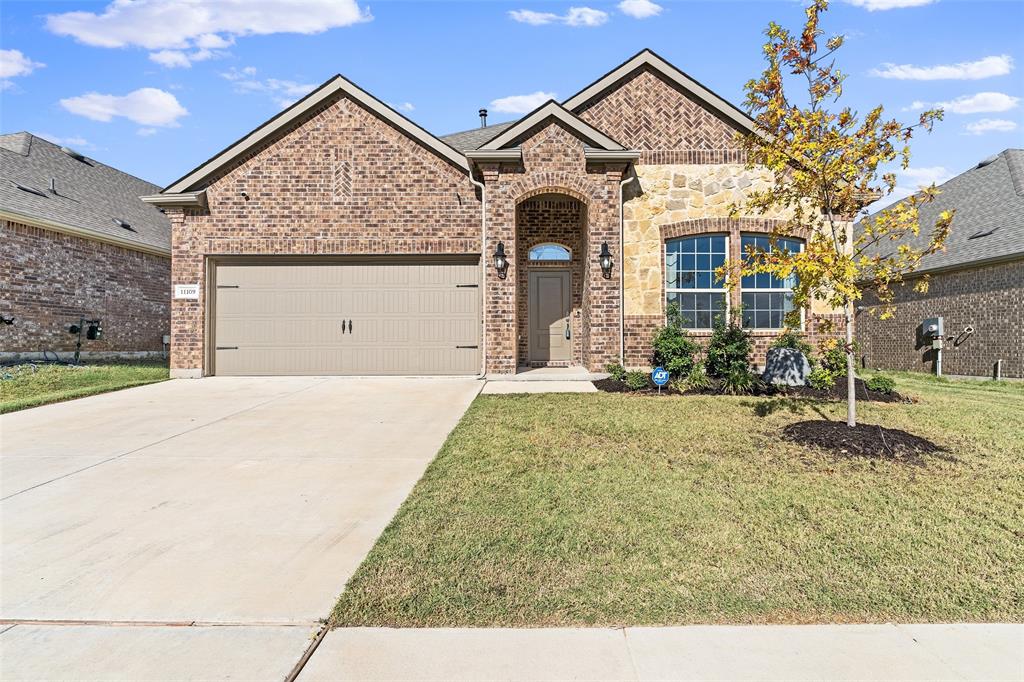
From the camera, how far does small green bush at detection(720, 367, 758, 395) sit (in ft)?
31.1

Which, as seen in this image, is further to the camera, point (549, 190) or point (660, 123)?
point (660, 123)

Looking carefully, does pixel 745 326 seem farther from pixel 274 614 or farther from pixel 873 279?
pixel 274 614

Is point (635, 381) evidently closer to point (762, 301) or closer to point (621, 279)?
point (621, 279)

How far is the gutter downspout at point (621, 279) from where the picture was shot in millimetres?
11023

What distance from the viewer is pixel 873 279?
19.7 feet

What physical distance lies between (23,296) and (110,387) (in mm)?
6609

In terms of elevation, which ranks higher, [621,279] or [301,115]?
[301,115]

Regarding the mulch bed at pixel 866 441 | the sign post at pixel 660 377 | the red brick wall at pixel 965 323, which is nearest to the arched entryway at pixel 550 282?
the sign post at pixel 660 377

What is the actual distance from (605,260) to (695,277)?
7.39 feet

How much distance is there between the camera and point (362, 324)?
11938 mm

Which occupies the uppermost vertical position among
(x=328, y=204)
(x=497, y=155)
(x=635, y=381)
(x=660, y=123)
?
(x=660, y=123)

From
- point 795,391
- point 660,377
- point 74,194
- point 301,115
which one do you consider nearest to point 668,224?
point 660,377

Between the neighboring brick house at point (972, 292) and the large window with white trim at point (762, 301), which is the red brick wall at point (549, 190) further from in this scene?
the neighboring brick house at point (972, 292)

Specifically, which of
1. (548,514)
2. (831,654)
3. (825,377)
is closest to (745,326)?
(825,377)
